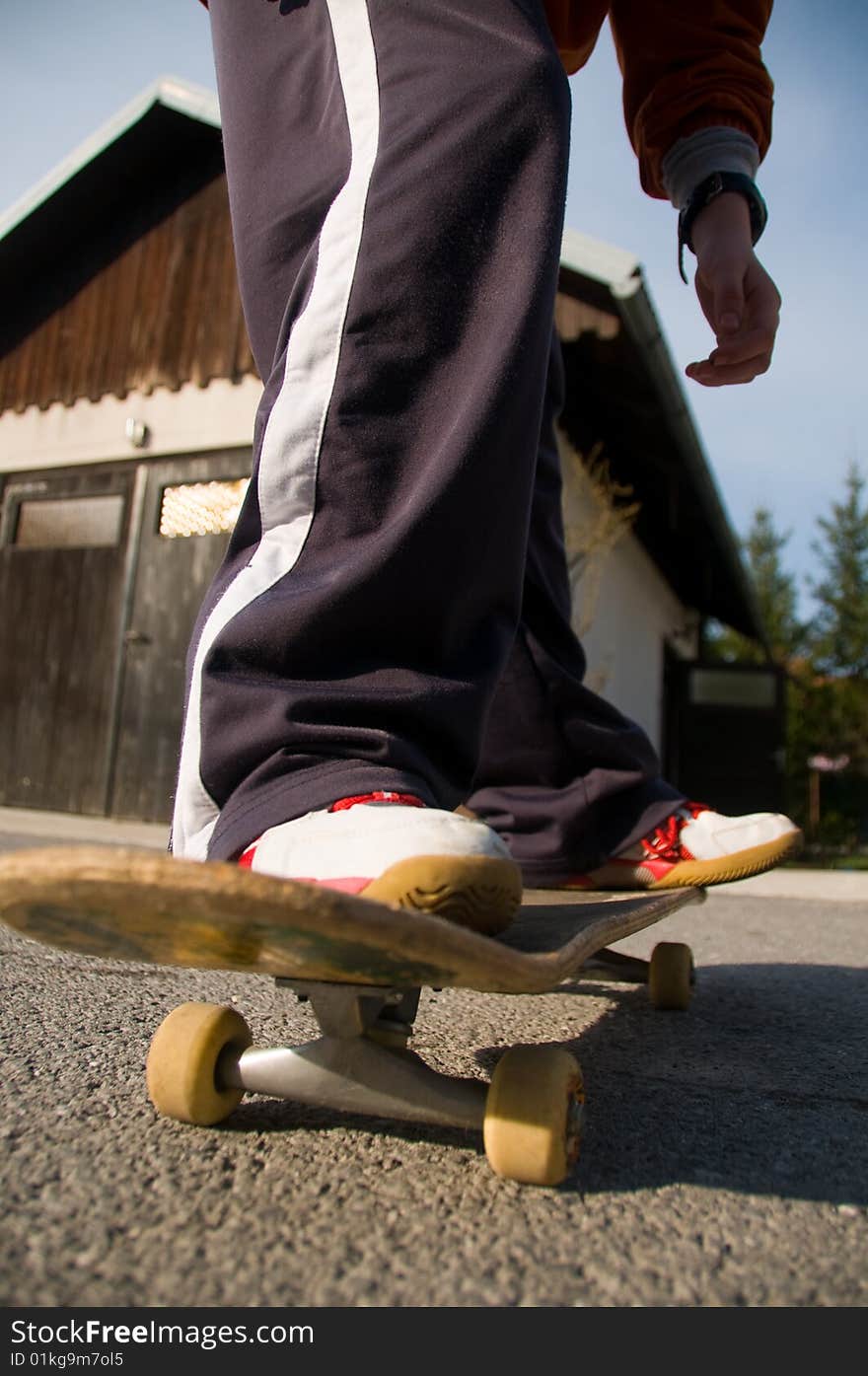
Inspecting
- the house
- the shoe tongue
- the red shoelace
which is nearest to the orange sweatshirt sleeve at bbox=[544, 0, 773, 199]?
the red shoelace

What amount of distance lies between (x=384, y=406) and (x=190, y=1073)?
0.57m

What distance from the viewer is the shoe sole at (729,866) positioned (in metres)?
1.32

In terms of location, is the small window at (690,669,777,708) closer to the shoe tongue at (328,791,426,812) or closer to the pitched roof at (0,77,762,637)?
the pitched roof at (0,77,762,637)

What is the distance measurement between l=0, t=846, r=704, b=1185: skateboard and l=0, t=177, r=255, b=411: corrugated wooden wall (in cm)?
556

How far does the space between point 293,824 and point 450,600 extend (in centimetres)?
25

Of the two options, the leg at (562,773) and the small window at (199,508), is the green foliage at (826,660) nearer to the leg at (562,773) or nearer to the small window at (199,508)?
the small window at (199,508)

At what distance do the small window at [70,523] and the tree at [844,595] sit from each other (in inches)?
704

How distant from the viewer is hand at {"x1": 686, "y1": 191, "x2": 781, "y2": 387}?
4.12 feet

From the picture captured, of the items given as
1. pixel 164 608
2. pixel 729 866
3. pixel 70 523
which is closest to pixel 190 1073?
pixel 729 866

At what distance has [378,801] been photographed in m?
0.72

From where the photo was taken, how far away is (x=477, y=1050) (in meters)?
1.07

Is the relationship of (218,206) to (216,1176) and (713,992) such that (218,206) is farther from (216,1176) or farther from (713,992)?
(216,1176)

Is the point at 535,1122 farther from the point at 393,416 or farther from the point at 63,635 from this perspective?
the point at 63,635

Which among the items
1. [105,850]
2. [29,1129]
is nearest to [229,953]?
[105,850]
